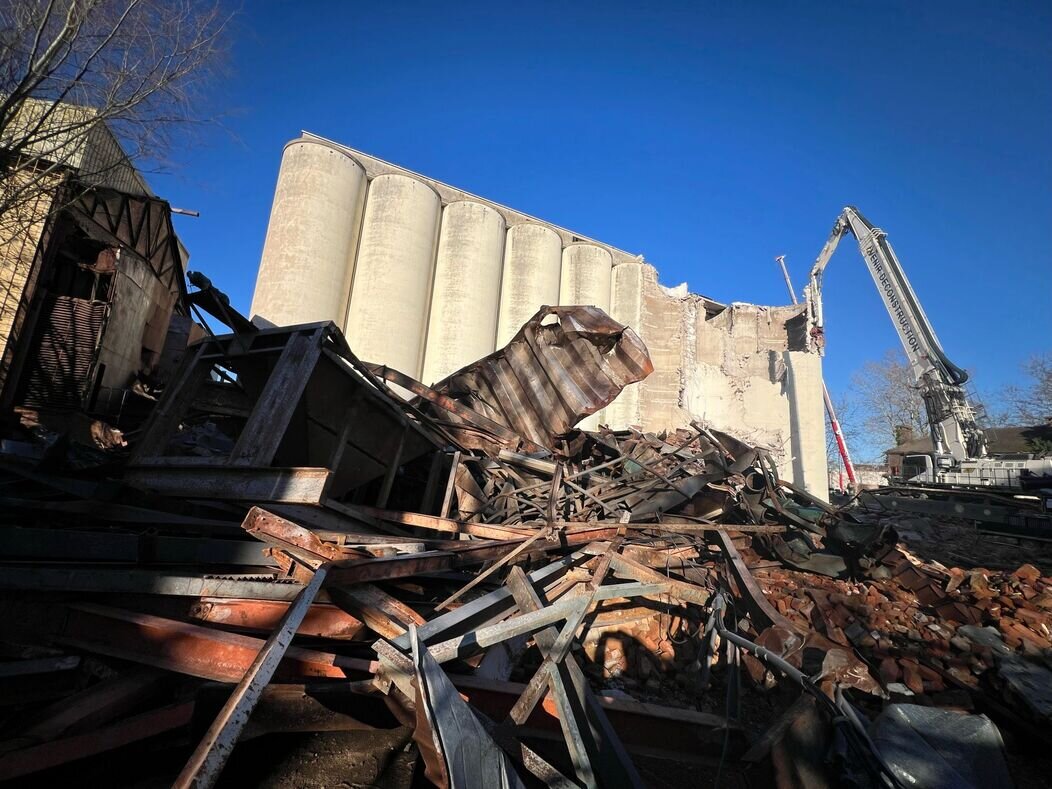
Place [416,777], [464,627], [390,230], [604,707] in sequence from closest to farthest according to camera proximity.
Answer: [416,777]
[604,707]
[464,627]
[390,230]

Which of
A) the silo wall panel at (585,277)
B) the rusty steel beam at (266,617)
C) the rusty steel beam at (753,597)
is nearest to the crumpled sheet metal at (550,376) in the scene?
the rusty steel beam at (753,597)

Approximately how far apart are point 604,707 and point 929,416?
17.5 m

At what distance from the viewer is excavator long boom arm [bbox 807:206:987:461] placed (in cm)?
1322

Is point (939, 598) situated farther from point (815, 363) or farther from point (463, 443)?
point (815, 363)

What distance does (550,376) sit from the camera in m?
6.68

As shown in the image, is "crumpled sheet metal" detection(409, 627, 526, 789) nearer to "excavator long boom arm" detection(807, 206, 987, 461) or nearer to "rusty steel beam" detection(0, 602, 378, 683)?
"rusty steel beam" detection(0, 602, 378, 683)

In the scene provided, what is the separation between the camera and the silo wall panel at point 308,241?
45.7ft

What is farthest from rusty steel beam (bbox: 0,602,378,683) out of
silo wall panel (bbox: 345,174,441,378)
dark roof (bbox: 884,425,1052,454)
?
dark roof (bbox: 884,425,1052,454)

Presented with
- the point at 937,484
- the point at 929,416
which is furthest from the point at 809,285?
the point at 937,484

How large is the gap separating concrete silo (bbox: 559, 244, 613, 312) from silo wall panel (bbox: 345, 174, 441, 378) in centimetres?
615

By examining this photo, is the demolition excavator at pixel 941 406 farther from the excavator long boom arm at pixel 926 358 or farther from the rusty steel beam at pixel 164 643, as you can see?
the rusty steel beam at pixel 164 643

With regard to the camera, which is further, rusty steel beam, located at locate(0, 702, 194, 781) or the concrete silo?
the concrete silo

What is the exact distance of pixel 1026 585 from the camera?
4.38 metres

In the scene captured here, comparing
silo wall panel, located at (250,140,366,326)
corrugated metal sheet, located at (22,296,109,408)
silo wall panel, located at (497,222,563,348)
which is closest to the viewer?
corrugated metal sheet, located at (22,296,109,408)
